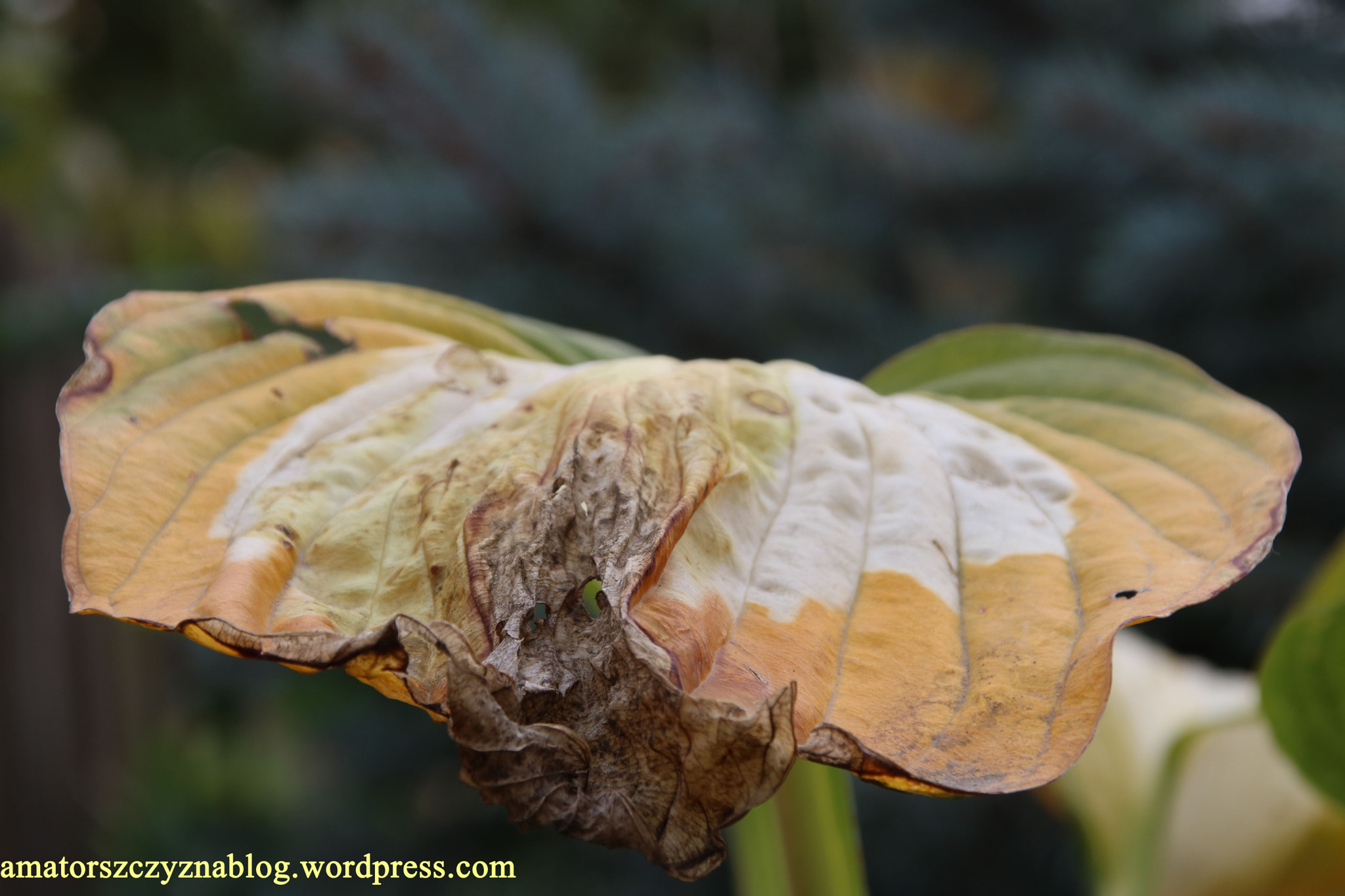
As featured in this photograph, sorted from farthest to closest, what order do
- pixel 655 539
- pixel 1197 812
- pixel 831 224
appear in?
pixel 831 224 → pixel 1197 812 → pixel 655 539

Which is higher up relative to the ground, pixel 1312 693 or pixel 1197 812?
pixel 1312 693

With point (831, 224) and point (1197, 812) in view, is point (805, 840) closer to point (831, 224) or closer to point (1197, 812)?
point (1197, 812)

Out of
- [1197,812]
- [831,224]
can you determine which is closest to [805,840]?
[1197,812]

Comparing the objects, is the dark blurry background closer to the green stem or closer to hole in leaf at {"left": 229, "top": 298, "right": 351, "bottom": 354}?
the green stem

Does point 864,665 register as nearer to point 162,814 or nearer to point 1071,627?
point 1071,627

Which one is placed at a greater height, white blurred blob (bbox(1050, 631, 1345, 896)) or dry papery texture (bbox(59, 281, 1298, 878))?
dry papery texture (bbox(59, 281, 1298, 878))

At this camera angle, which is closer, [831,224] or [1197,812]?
[1197,812]

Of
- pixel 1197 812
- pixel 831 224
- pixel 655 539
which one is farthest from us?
pixel 831 224

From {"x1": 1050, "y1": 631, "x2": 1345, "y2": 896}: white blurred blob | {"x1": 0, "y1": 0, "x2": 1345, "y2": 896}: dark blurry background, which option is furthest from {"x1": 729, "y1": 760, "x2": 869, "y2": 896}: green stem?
{"x1": 0, "y1": 0, "x2": 1345, "y2": 896}: dark blurry background
